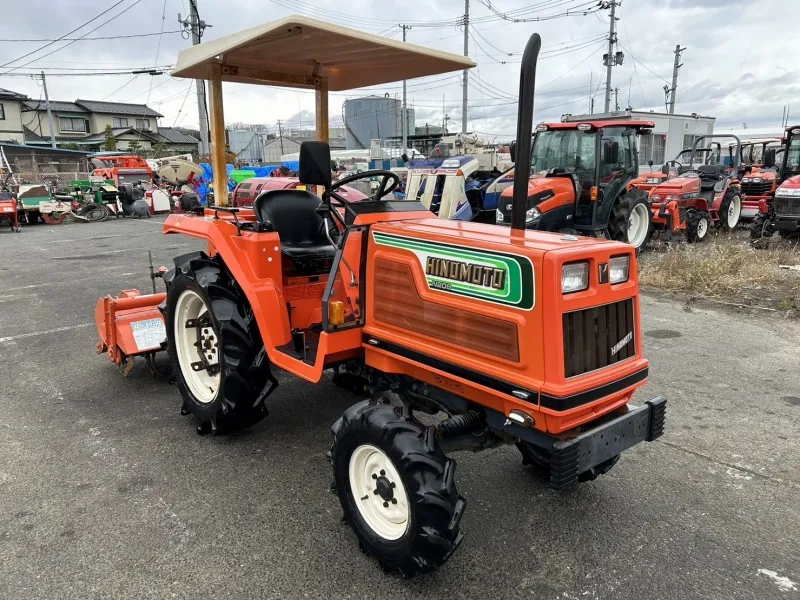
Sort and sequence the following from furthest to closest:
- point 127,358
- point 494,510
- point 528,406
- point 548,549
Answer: point 127,358
point 494,510
point 548,549
point 528,406

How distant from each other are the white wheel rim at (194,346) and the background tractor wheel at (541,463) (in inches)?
76.1

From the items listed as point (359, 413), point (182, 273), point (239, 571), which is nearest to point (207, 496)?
point (239, 571)

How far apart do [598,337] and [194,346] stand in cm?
271

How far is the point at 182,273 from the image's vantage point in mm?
3824

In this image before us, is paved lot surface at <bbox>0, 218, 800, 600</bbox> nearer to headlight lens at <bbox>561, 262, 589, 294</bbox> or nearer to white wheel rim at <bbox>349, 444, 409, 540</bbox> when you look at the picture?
white wheel rim at <bbox>349, 444, 409, 540</bbox>

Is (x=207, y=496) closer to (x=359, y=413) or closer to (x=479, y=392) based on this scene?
(x=359, y=413)

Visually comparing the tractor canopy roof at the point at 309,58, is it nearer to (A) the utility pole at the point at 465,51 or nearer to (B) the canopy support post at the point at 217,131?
(B) the canopy support post at the point at 217,131

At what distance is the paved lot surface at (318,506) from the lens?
2455 mm

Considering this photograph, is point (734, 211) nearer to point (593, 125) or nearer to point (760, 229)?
point (760, 229)

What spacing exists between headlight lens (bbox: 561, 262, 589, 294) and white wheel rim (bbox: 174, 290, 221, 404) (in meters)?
2.38

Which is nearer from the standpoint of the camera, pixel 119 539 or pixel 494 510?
pixel 119 539

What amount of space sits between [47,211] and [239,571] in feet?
56.8

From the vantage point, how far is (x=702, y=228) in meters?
11.7

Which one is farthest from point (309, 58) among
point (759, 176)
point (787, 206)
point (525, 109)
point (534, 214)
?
point (759, 176)
